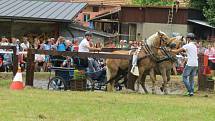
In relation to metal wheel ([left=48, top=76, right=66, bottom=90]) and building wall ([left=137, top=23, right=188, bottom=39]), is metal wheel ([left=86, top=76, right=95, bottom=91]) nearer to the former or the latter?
metal wheel ([left=48, top=76, right=66, bottom=90])

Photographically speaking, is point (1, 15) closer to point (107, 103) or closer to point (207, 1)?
point (207, 1)

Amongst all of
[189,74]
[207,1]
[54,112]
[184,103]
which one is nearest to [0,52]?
[189,74]

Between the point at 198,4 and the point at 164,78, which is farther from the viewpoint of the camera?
the point at 198,4

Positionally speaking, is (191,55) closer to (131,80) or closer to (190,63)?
(190,63)

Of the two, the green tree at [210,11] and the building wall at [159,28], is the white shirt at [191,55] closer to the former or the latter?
the green tree at [210,11]

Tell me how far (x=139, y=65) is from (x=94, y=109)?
6.09 meters

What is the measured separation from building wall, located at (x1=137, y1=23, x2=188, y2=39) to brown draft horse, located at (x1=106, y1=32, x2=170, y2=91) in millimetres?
23724

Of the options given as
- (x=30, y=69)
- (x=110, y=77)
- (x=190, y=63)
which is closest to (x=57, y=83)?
(x=30, y=69)

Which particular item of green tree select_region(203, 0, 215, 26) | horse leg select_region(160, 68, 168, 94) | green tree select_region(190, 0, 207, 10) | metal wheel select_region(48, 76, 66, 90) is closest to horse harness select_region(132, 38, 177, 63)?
horse leg select_region(160, 68, 168, 94)

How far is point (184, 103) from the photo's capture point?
1435 cm

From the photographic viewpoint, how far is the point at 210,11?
1615 inches

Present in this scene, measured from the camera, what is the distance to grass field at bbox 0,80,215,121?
428 inches

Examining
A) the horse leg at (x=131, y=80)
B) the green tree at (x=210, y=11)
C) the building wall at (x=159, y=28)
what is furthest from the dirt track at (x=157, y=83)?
the building wall at (x=159, y=28)

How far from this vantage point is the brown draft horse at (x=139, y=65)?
17.9 m
